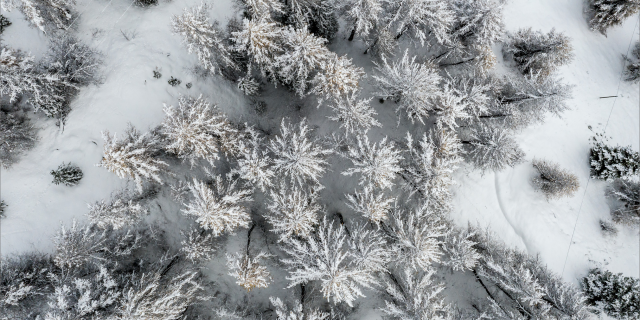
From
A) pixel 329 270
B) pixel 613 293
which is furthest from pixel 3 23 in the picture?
pixel 613 293

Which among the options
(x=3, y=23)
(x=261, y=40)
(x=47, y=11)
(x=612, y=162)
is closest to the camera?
(x=261, y=40)

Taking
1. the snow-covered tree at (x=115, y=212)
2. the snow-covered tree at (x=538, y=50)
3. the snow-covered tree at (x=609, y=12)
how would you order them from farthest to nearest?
the snow-covered tree at (x=609, y=12)
the snow-covered tree at (x=538, y=50)
the snow-covered tree at (x=115, y=212)

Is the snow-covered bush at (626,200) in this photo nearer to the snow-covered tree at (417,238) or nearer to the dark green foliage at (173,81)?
the snow-covered tree at (417,238)

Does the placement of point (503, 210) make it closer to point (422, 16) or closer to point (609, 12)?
point (422, 16)

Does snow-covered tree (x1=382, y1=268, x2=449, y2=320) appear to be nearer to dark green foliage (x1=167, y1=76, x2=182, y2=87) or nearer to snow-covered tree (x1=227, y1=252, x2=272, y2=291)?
snow-covered tree (x1=227, y1=252, x2=272, y2=291)

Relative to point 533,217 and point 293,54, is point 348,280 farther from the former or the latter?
point 533,217

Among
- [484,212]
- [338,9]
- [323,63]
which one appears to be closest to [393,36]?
[338,9]

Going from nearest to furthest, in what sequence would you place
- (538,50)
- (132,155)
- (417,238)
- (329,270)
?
(132,155) < (329,270) < (417,238) < (538,50)

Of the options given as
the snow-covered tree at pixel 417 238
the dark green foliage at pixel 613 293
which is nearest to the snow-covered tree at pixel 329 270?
the snow-covered tree at pixel 417 238
